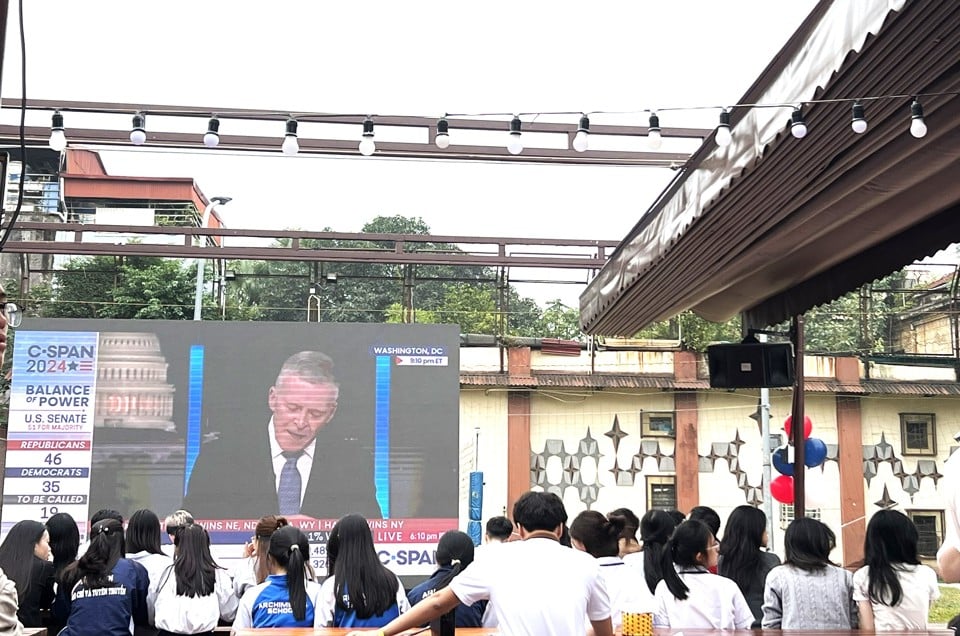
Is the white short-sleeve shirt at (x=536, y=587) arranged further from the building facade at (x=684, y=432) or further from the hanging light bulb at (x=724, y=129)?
the building facade at (x=684, y=432)

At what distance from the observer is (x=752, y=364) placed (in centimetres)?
632

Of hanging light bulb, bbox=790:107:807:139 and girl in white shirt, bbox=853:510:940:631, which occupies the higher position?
hanging light bulb, bbox=790:107:807:139

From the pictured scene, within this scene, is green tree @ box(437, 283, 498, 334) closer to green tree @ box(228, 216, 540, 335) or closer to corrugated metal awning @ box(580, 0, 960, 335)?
green tree @ box(228, 216, 540, 335)

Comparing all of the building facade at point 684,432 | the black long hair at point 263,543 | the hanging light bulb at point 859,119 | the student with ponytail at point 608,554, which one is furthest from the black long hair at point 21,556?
the building facade at point 684,432

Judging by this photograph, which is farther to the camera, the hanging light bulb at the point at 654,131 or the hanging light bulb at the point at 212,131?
the hanging light bulb at the point at 212,131

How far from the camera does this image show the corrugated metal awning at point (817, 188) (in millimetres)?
2758

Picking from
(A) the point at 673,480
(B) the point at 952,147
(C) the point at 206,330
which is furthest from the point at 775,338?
(A) the point at 673,480

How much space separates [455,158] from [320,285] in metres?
7.53

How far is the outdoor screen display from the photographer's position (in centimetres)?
902

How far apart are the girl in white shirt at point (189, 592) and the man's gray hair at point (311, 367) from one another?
183 inches

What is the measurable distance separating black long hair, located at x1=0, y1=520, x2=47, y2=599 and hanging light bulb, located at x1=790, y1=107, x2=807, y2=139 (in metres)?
3.98

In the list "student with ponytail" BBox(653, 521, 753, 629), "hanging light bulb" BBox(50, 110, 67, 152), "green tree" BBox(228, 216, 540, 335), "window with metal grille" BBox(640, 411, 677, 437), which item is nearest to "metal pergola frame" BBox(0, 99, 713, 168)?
"hanging light bulb" BBox(50, 110, 67, 152)

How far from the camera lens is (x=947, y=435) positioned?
15016mm

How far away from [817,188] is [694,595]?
173 centimetres
